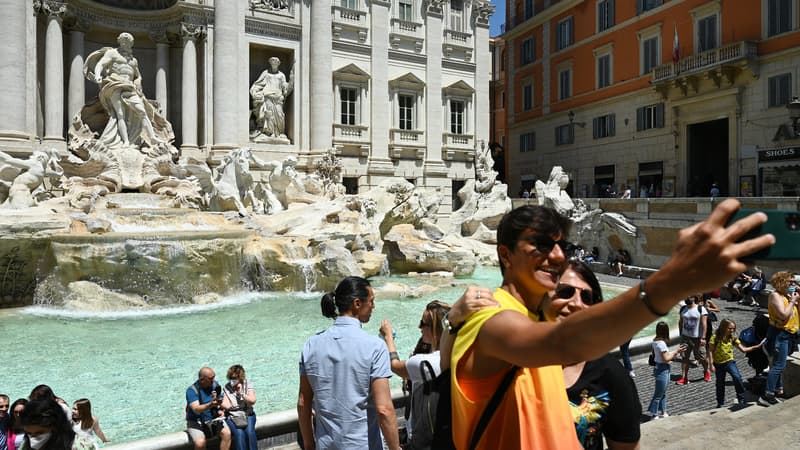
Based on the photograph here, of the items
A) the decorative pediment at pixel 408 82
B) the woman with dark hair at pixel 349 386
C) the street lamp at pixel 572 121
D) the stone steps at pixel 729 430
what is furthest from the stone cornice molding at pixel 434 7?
the woman with dark hair at pixel 349 386

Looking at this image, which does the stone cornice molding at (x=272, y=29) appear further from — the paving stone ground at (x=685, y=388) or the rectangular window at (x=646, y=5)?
the paving stone ground at (x=685, y=388)

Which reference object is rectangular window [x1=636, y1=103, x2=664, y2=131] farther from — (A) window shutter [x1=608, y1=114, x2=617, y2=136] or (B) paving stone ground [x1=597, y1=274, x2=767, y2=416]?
(B) paving stone ground [x1=597, y1=274, x2=767, y2=416]

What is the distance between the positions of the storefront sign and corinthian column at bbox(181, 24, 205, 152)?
58.5 feet

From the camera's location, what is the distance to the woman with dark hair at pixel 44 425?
2549mm

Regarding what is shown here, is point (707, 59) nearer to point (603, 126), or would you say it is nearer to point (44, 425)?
point (603, 126)

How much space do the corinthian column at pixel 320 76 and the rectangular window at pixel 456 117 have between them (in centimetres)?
613

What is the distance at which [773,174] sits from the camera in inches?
719

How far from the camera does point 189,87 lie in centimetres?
1847

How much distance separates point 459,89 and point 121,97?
42.7ft

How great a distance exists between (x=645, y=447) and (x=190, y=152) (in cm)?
1723

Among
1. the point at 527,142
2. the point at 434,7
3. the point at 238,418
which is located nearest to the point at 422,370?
the point at 238,418

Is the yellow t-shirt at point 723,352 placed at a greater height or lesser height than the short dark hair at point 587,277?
lesser

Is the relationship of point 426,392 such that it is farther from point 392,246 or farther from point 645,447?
point 392,246

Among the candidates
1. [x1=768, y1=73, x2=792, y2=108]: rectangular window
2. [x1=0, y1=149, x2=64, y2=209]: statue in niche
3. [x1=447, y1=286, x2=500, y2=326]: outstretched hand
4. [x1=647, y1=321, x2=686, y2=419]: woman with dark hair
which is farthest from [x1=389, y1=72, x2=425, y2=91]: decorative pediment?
[x1=447, y1=286, x2=500, y2=326]: outstretched hand
